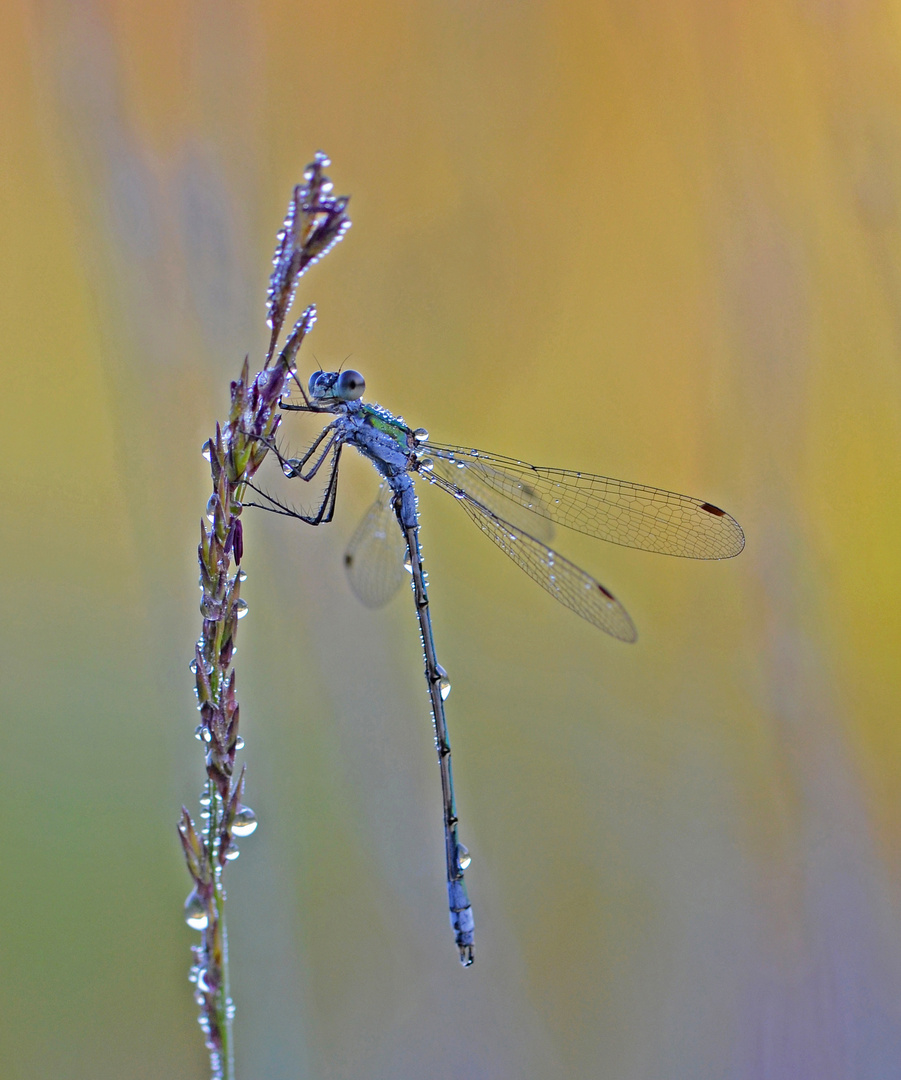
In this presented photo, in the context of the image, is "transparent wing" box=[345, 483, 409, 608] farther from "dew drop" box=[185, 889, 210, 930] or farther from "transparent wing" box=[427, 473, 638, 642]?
"dew drop" box=[185, 889, 210, 930]

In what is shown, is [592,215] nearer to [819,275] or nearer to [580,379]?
[580,379]

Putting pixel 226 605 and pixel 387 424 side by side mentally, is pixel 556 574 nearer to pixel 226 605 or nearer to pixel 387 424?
pixel 387 424

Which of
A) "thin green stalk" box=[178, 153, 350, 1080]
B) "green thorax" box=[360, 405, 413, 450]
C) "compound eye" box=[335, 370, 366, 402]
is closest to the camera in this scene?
"thin green stalk" box=[178, 153, 350, 1080]

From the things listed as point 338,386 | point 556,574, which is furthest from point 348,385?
point 556,574

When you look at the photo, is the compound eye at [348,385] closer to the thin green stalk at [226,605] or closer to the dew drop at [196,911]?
the thin green stalk at [226,605]

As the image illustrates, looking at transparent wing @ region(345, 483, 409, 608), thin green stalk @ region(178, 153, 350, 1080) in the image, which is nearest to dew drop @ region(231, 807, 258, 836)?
thin green stalk @ region(178, 153, 350, 1080)

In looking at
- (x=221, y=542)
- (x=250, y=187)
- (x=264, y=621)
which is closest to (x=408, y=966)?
(x=264, y=621)
